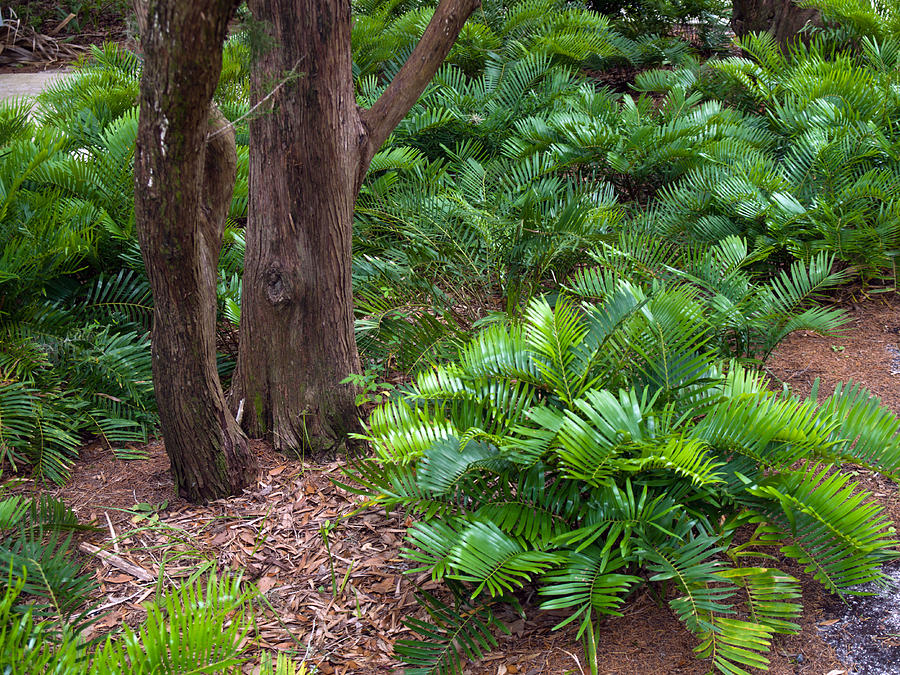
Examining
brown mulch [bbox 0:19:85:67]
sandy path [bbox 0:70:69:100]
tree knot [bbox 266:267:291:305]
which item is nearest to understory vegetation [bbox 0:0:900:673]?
tree knot [bbox 266:267:291:305]

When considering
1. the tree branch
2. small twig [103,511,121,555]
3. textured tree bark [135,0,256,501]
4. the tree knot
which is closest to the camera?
textured tree bark [135,0,256,501]

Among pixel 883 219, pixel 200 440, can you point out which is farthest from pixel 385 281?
pixel 883 219

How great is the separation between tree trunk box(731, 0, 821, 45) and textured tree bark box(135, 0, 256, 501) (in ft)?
17.4

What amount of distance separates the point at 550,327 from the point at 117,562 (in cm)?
165

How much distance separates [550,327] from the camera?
8.45 feet

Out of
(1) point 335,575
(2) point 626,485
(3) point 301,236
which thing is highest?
(3) point 301,236

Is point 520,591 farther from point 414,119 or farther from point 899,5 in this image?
point 899,5

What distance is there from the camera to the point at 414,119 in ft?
17.1

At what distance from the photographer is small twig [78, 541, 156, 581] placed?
2504mm

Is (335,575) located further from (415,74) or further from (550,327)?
(415,74)

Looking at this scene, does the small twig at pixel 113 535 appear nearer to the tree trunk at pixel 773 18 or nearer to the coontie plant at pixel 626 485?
the coontie plant at pixel 626 485

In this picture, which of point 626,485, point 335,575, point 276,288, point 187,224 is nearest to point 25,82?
point 276,288

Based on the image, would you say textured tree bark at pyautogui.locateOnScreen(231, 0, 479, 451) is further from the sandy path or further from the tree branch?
the sandy path

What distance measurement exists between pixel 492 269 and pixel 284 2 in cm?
160
